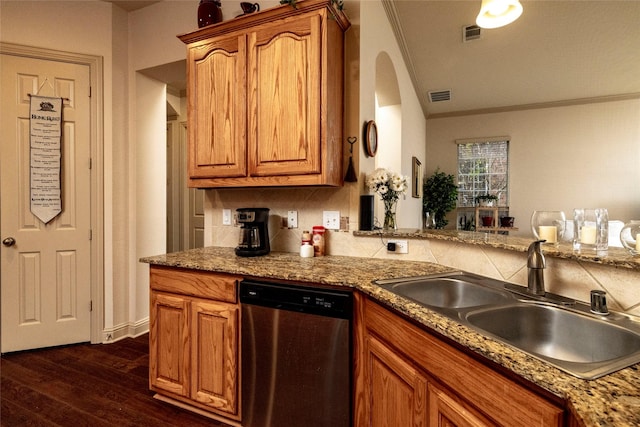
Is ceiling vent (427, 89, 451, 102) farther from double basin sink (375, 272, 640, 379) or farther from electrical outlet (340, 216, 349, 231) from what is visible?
double basin sink (375, 272, 640, 379)

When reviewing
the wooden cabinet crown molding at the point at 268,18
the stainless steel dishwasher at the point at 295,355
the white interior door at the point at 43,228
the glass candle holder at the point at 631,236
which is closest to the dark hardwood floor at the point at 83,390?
the white interior door at the point at 43,228

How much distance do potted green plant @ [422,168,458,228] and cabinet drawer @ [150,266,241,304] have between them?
484 cm

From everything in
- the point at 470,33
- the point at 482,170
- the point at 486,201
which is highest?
the point at 470,33

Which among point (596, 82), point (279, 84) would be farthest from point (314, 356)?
point (596, 82)

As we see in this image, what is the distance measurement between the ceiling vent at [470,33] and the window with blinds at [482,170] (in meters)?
3.09

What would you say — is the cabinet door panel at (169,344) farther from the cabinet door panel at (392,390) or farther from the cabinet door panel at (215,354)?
the cabinet door panel at (392,390)

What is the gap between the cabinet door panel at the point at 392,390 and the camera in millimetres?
1065

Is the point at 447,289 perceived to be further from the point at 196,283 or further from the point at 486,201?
the point at 486,201

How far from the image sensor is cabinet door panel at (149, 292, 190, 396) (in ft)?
5.98

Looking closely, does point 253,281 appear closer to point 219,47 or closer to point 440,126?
point 219,47

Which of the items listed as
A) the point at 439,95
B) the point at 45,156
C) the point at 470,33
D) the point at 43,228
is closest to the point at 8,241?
the point at 43,228

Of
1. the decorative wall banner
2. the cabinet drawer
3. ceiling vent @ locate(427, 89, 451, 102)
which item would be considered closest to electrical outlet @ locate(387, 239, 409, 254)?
the cabinet drawer

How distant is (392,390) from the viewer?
1.21 metres

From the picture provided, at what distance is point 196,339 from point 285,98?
1476 millimetres
